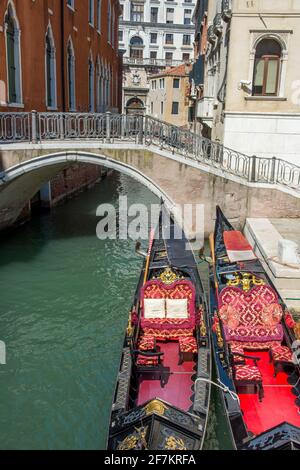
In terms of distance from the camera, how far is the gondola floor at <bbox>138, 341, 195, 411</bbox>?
5.09 m

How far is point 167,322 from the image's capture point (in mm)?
6336

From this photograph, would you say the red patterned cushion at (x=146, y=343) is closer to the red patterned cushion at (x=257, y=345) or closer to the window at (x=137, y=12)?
the red patterned cushion at (x=257, y=345)

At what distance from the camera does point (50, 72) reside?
46.4ft

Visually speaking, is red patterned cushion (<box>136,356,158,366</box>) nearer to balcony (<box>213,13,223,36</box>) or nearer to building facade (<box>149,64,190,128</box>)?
balcony (<box>213,13,223,36</box>)

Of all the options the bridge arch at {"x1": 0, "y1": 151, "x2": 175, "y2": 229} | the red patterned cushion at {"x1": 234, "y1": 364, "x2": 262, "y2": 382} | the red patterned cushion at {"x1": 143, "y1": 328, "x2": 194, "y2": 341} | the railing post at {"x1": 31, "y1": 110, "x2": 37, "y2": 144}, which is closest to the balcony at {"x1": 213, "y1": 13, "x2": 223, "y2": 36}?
the bridge arch at {"x1": 0, "y1": 151, "x2": 175, "y2": 229}

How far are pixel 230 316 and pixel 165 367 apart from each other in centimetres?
110

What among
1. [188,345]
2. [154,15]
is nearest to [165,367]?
[188,345]

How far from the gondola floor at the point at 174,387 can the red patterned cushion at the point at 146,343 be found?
246 millimetres

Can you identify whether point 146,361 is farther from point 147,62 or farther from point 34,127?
point 147,62

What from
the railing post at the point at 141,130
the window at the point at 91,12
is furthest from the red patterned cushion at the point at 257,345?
the window at the point at 91,12

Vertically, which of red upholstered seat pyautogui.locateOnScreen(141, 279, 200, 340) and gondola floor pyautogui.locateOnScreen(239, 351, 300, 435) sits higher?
red upholstered seat pyautogui.locateOnScreen(141, 279, 200, 340)

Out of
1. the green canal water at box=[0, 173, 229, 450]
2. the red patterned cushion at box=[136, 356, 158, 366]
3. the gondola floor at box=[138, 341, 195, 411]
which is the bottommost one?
the green canal water at box=[0, 173, 229, 450]

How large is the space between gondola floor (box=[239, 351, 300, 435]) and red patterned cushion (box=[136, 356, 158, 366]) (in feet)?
3.62
